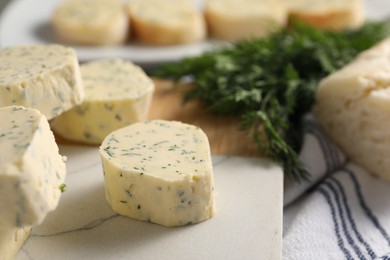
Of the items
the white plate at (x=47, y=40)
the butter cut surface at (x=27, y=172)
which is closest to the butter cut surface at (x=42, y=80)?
the butter cut surface at (x=27, y=172)

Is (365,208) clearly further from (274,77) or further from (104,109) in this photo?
(104,109)

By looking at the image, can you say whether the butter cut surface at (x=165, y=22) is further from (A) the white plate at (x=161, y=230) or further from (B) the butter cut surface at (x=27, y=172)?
(B) the butter cut surface at (x=27, y=172)

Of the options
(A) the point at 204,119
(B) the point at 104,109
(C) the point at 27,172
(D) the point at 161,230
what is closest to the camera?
(C) the point at 27,172

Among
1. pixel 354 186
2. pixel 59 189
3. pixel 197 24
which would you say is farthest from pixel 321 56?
pixel 59 189

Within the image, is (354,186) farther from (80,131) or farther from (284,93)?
(80,131)

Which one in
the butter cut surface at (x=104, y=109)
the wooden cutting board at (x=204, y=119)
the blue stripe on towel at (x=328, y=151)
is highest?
the butter cut surface at (x=104, y=109)

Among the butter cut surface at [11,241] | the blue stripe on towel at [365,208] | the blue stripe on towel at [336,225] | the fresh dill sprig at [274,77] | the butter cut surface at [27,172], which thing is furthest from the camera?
the fresh dill sprig at [274,77]

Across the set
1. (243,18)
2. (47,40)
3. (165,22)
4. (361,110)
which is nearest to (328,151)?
(361,110)
